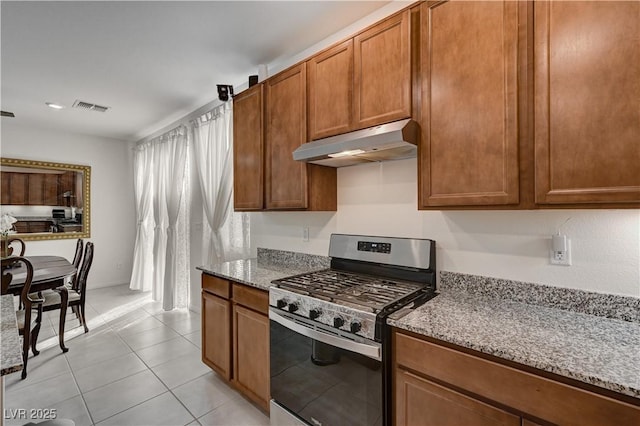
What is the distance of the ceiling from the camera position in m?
2.08

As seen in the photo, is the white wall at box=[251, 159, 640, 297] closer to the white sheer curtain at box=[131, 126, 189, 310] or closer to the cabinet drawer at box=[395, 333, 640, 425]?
the cabinet drawer at box=[395, 333, 640, 425]

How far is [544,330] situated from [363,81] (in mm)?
1533

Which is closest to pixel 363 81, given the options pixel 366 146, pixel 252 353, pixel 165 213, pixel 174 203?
pixel 366 146

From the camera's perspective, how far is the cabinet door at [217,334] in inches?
90.1

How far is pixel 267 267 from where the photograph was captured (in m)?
2.59

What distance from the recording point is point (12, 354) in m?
0.99

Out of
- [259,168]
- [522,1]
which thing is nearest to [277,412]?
[259,168]

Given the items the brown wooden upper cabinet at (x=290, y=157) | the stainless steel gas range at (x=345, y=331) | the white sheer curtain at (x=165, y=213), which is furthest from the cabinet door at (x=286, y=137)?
the white sheer curtain at (x=165, y=213)

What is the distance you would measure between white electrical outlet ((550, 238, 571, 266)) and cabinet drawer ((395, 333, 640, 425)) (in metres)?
0.69

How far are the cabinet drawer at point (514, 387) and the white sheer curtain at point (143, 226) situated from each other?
5015mm

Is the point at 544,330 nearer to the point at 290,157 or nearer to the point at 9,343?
the point at 290,157

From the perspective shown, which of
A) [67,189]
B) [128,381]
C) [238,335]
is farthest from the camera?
[67,189]

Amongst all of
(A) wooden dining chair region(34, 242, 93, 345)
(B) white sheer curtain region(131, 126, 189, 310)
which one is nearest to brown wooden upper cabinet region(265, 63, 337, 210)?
(B) white sheer curtain region(131, 126, 189, 310)

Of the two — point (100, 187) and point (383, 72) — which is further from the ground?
Answer: point (383, 72)
